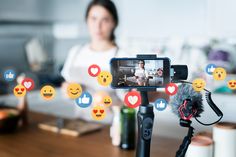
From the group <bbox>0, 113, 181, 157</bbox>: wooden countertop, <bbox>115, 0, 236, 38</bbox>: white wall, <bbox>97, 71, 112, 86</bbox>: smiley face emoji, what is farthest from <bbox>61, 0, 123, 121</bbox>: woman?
<bbox>115, 0, 236, 38</bbox>: white wall

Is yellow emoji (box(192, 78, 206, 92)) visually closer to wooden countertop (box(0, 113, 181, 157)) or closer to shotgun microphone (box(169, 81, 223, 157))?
shotgun microphone (box(169, 81, 223, 157))

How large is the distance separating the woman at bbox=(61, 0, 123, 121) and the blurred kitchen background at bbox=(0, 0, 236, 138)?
0.21 ft

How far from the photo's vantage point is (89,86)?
1.22m

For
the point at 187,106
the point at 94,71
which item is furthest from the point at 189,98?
the point at 94,71

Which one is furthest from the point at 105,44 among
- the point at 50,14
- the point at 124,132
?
the point at 50,14

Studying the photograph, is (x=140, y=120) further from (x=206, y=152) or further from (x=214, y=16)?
(x=214, y=16)

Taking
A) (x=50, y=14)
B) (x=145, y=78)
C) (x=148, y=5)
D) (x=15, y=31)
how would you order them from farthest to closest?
(x=148, y=5)
(x=50, y=14)
(x=15, y=31)
(x=145, y=78)

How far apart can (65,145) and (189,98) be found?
42 cm

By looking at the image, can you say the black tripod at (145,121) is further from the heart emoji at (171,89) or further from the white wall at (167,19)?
the white wall at (167,19)

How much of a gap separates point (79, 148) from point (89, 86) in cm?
26

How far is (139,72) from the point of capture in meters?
0.78

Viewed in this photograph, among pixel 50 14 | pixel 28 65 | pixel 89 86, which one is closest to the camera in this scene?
pixel 89 86

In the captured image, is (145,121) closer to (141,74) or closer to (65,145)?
(141,74)

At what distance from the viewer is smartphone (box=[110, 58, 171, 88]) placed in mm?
780
